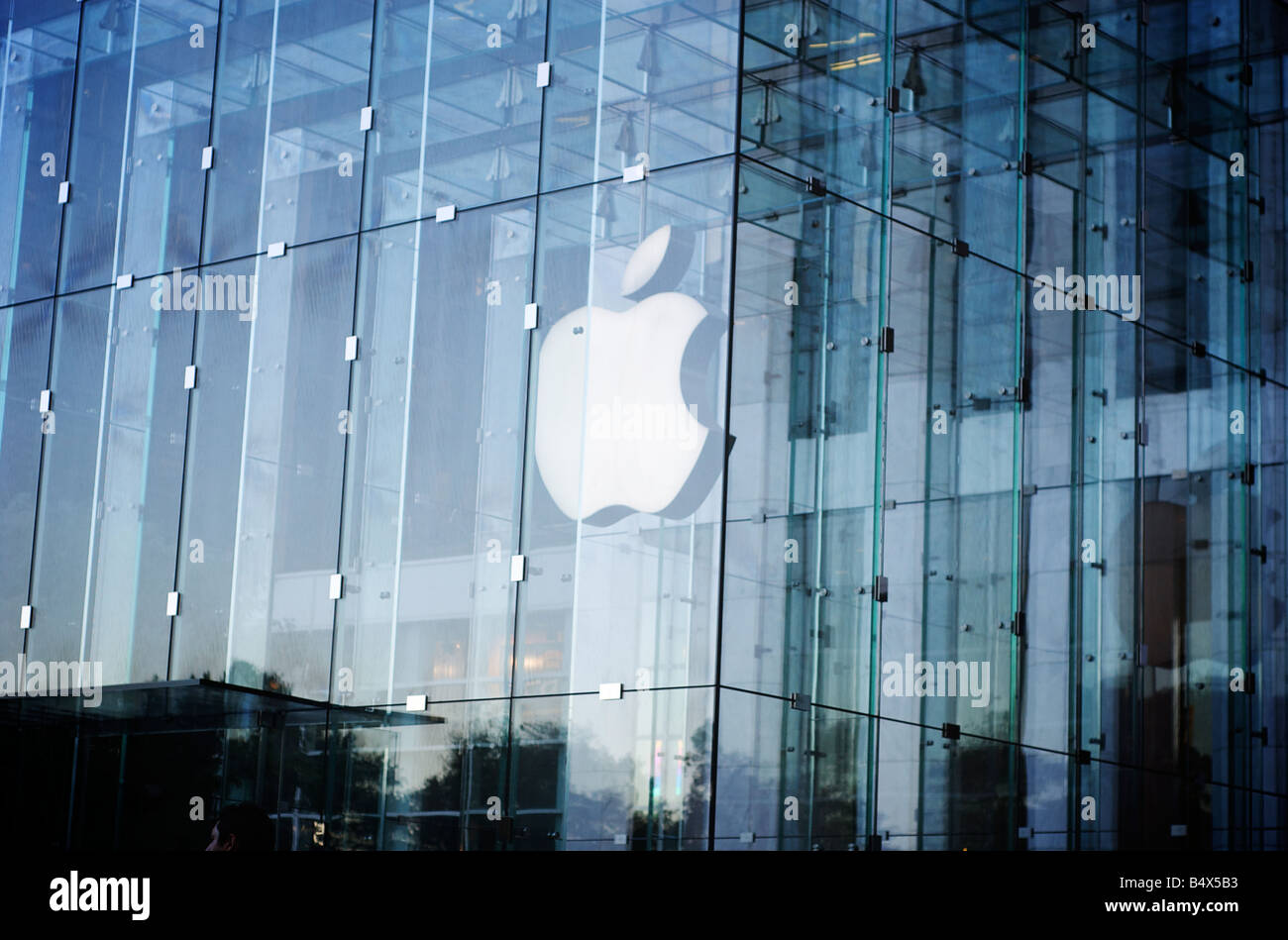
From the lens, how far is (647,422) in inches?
441

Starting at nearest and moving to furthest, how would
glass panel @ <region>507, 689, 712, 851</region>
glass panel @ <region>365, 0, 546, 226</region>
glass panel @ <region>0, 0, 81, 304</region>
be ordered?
glass panel @ <region>507, 689, 712, 851</region> → glass panel @ <region>365, 0, 546, 226</region> → glass panel @ <region>0, 0, 81, 304</region>

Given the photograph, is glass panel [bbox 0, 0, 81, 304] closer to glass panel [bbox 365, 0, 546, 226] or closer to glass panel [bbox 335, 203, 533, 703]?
glass panel [bbox 365, 0, 546, 226]

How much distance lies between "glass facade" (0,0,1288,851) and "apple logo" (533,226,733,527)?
0.11ft

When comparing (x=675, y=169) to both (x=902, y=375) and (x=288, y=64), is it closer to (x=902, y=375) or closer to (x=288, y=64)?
(x=902, y=375)

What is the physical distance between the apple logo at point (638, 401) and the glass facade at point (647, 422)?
32mm

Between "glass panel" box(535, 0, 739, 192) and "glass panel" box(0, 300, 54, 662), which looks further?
"glass panel" box(0, 300, 54, 662)

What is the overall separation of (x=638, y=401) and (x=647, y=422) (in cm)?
16

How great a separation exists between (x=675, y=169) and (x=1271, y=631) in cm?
752

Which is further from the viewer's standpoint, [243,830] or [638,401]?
[638,401]

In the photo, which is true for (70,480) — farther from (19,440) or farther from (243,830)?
(243,830)

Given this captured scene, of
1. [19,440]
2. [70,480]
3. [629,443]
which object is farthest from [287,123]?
[629,443]

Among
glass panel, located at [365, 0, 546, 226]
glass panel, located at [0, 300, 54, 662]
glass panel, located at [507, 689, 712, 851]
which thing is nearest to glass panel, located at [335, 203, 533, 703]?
glass panel, located at [365, 0, 546, 226]

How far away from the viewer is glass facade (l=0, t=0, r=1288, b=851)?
11242 mm
